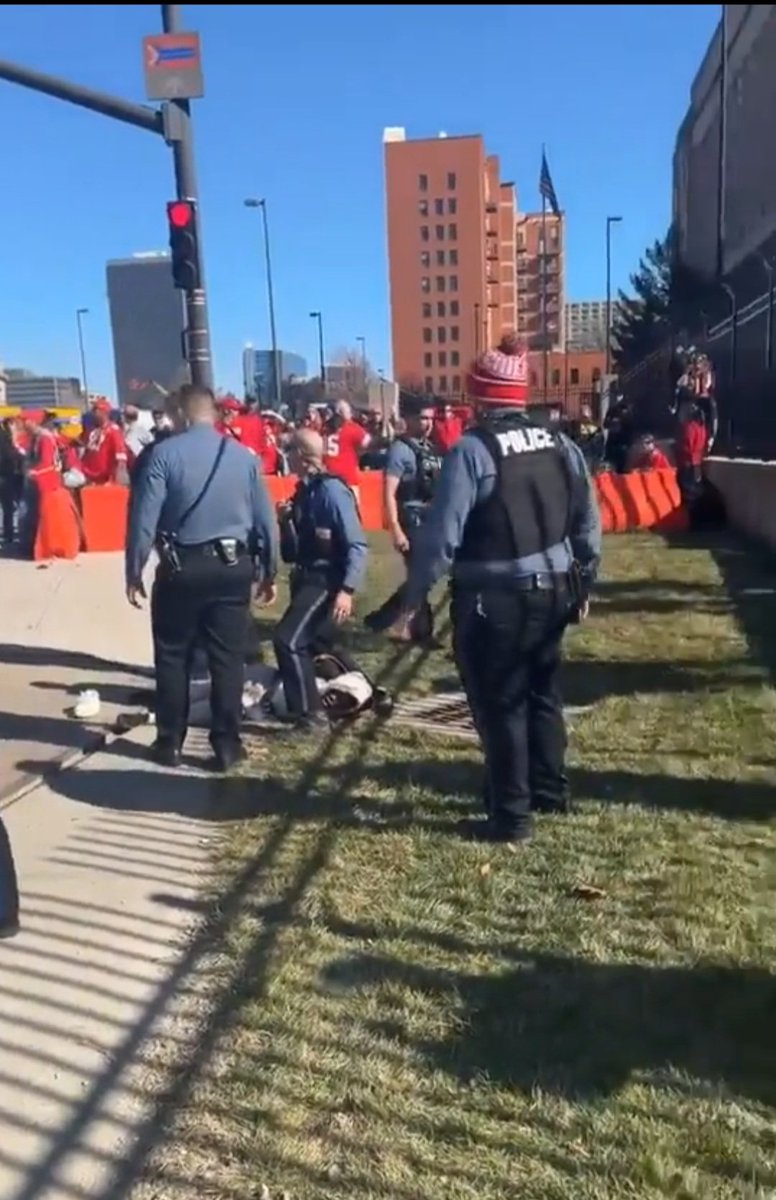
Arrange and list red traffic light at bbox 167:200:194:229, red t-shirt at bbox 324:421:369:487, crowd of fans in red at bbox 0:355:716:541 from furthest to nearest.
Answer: crowd of fans in red at bbox 0:355:716:541, red t-shirt at bbox 324:421:369:487, red traffic light at bbox 167:200:194:229

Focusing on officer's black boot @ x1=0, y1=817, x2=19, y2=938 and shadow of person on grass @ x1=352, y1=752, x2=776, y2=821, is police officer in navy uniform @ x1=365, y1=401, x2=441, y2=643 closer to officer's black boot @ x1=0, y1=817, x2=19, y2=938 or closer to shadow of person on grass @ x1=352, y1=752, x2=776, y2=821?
shadow of person on grass @ x1=352, y1=752, x2=776, y2=821

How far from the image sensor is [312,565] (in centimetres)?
669

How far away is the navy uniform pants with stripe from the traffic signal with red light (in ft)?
13.1

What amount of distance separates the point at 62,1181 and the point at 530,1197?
1110 mm

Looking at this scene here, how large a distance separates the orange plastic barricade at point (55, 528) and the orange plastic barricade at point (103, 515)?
0.29 m

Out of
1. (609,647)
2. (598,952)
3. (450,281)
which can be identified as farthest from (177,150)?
(450,281)

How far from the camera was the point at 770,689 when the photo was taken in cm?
727

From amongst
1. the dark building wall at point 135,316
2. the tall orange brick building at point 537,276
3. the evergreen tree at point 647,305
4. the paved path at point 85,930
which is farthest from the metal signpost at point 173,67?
the tall orange brick building at point 537,276

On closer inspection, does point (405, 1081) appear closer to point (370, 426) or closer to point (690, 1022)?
point (690, 1022)

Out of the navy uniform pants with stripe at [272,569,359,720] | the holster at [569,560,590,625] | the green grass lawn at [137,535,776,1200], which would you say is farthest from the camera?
the navy uniform pants with stripe at [272,569,359,720]

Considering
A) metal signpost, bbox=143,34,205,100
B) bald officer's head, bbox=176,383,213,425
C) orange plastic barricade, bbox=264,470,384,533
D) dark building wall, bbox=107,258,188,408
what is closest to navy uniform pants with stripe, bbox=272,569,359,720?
bald officer's head, bbox=176,383,213,425

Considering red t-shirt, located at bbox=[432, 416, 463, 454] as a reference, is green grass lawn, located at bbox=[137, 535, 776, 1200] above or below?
below

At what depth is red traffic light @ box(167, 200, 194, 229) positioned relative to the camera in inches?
384

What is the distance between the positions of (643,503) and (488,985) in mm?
14108
